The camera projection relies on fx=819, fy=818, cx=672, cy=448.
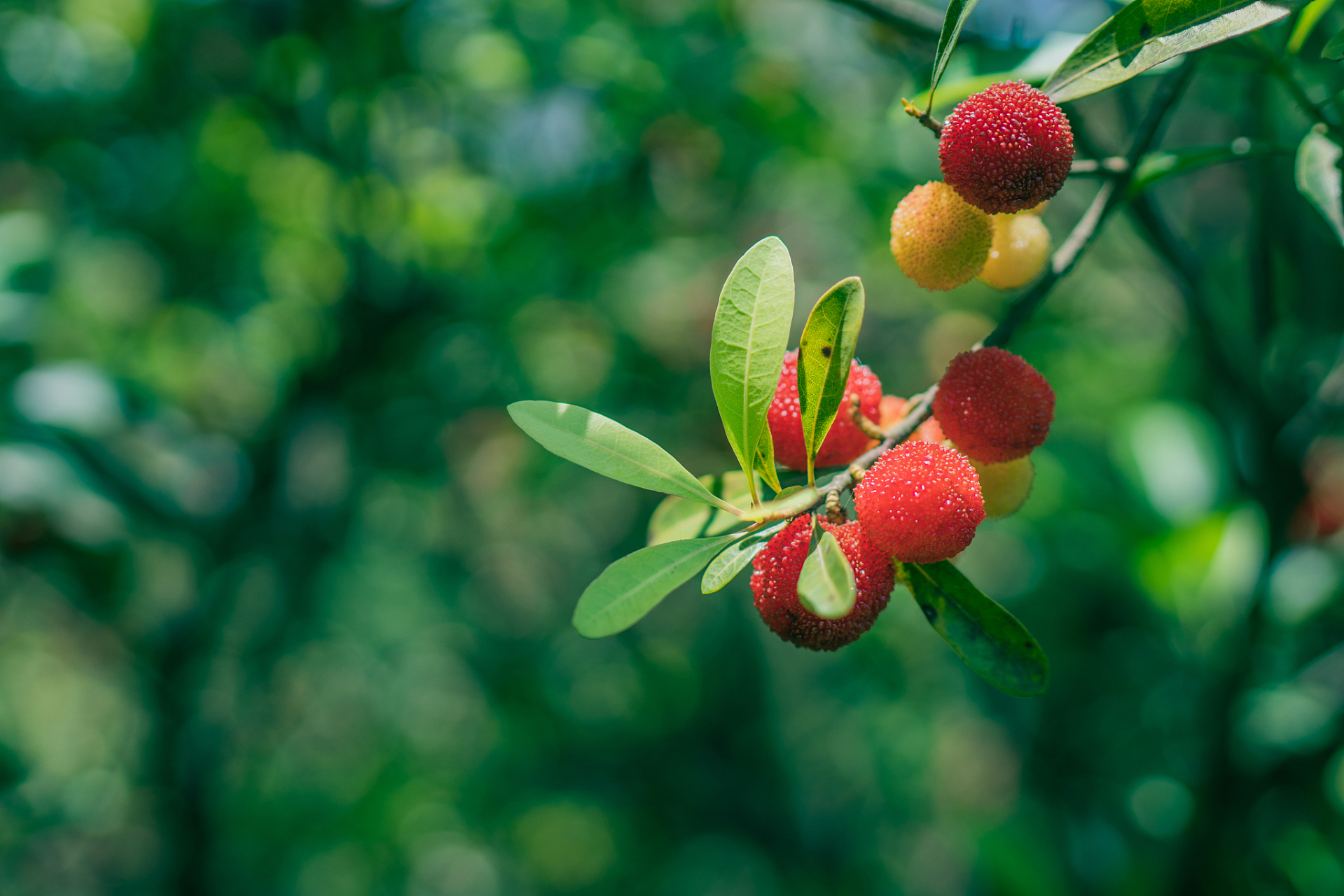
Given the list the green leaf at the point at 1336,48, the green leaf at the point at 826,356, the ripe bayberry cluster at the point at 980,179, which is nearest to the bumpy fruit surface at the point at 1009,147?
the ripe bayberry cluster at the point at 980,179

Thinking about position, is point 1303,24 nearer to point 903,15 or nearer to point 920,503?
point 903,15

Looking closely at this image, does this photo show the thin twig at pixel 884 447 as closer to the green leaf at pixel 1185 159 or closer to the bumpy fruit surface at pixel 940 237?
the bumpy fruit surface at pixel 940 237

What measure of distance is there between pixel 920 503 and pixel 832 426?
175mm

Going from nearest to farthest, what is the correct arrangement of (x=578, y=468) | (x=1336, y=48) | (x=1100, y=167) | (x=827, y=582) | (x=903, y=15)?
(x=827, y=582) → (x=1336, y=48) → (x=1100, y=167) → (x=903, y=15) → (x=578, y=468)

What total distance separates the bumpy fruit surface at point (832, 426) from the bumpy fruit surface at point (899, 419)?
0.02 meters

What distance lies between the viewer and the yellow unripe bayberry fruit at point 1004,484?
791 mm

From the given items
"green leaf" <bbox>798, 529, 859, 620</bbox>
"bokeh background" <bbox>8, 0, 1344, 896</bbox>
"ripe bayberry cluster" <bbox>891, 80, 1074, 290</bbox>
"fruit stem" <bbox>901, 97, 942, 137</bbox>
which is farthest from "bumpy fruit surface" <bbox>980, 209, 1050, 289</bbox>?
"bokeh background" <bbox>8, 0, 1344, 896</bbox>

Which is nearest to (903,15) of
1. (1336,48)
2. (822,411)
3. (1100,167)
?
(1100,167)

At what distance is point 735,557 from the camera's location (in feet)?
2.18

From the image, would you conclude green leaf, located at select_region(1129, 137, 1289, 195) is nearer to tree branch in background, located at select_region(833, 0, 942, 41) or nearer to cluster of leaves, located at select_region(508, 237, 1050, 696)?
tree branch in background, located at select_region(833, 0, 942, 41)

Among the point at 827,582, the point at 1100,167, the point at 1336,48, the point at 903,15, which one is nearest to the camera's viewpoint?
the point at 827,582

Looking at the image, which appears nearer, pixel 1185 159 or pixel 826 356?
pixel 826 356

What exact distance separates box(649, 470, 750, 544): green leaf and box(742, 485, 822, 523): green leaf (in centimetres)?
7

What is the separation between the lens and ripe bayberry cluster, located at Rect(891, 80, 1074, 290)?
0.62 metres
